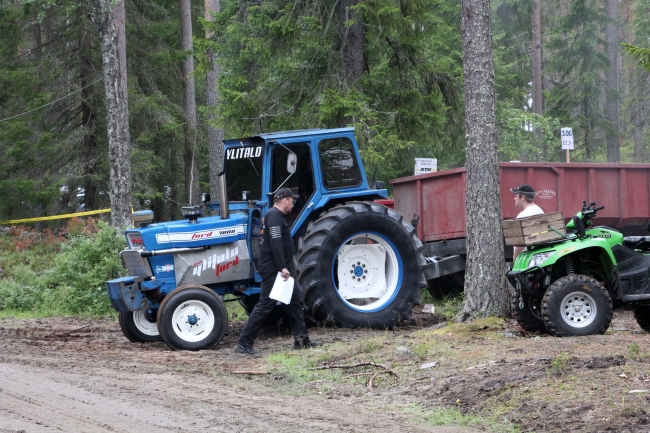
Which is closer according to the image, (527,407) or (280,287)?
(527,407)

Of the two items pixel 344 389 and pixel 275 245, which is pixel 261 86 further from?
pixel 344 389

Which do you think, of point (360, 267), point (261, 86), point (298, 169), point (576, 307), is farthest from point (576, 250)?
point (261, 86)

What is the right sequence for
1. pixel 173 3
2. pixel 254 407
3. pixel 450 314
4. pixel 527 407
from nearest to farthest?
pixel 527 407 → pixel 254 407 → pixel 450 314 → pixel 173 3

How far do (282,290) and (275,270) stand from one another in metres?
0.33

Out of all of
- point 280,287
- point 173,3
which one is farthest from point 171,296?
point 173,3

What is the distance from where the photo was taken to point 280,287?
953 cm

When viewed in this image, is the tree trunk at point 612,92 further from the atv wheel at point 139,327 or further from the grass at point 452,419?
the grass at point 452,419

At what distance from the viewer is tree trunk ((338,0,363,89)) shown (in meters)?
17.0

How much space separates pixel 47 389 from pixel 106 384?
1.72 ft

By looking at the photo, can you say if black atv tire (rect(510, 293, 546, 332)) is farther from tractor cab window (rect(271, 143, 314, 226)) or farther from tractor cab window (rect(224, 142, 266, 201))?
tractor cab window (rect(224, 142, 266, 201))

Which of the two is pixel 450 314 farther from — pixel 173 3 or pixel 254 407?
pixel 173 3

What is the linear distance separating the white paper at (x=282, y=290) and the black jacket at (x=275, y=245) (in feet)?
0.49

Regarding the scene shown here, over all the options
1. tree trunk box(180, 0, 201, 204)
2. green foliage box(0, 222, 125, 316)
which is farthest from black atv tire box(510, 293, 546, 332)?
tree trunk box(180, 0, 201, 204)

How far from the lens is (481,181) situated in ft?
34.0
